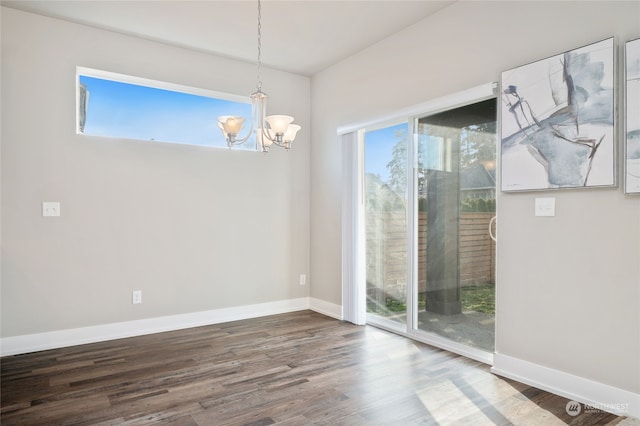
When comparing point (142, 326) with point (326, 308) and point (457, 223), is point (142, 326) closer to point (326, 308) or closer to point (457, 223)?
point (326, 308)

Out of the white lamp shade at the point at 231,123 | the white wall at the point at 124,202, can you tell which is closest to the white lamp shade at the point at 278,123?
the white lamp shade at the point at 231,123

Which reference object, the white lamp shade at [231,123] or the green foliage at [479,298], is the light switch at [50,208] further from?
the green foliage at [479,298]

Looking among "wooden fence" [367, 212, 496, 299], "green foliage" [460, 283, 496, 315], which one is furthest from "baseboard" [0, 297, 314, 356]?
"green foliage" [460, 283, 496, 315]

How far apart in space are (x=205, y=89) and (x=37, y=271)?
7.91 ft

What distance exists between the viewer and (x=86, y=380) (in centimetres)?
286

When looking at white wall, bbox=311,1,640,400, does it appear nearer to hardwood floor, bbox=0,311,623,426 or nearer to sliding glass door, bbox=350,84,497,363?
sliding glass door, bbox=350,84,497,363

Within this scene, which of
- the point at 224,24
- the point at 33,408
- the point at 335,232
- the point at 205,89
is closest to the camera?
the point at 33,408

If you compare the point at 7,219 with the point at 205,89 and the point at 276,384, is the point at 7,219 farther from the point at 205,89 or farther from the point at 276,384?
the point at 276,384

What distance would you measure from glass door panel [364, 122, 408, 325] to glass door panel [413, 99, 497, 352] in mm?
252

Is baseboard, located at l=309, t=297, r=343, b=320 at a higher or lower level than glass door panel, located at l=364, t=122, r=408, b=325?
lower

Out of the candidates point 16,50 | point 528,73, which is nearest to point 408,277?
point 528,73

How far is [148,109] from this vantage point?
162 inches

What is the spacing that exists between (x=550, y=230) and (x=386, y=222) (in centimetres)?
174

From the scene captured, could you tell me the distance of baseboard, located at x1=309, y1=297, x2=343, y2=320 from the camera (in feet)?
15.0
